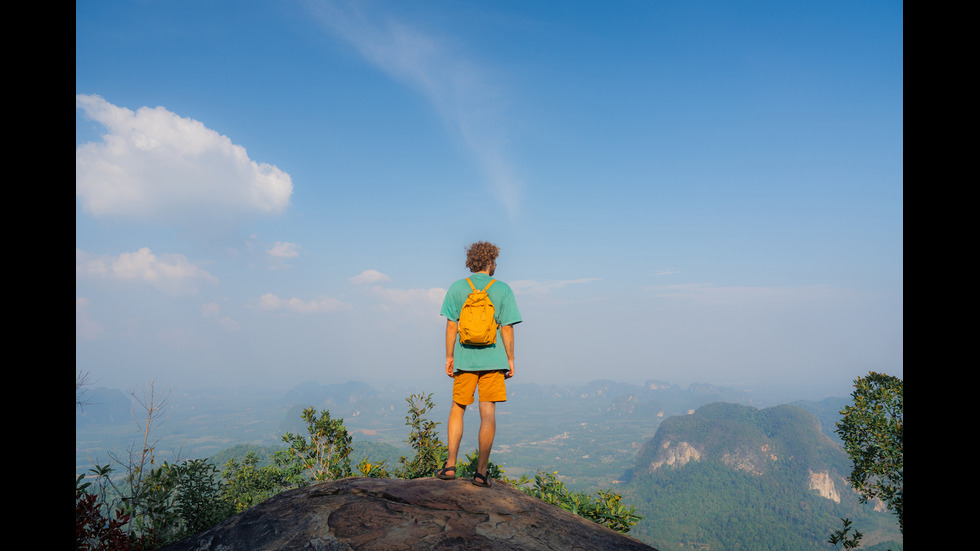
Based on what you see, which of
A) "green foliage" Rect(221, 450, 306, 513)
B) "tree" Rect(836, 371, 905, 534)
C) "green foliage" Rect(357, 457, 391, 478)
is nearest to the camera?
"green foliage" Rect(357, 457, 391, 478)

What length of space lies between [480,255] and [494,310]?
884 mm

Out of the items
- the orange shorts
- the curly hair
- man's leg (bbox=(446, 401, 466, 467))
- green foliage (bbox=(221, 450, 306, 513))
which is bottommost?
green foliage (bbox=(221, 450, 306, 513))

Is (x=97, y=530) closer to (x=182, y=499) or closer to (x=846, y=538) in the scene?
(x=182, y=499)

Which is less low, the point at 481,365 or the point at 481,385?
the point at 481,365

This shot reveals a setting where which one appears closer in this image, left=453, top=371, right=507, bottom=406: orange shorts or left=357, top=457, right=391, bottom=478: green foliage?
left=453, top=371, right=507, bottom=406: orange shorts

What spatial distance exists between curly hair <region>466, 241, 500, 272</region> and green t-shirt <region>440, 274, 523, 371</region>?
0.49 feet

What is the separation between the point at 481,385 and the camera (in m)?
5.90

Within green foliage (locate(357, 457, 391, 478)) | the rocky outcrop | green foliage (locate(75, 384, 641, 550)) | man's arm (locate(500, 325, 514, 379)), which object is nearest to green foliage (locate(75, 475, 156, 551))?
green foliage (locate(75, 384, 641, 550))

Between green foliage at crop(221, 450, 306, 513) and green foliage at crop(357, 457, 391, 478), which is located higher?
green foliage at crop(357, 457, 391, 478)

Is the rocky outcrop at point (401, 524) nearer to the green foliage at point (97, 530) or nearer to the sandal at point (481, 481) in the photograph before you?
the sandal at point (481, 481)

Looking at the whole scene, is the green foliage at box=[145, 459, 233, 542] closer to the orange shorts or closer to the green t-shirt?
the orange shorts

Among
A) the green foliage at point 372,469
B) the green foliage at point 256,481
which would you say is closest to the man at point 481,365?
the green foliage at point 372,469

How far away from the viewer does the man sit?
19.0ft

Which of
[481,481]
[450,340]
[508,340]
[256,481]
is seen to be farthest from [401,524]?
[256,481]
